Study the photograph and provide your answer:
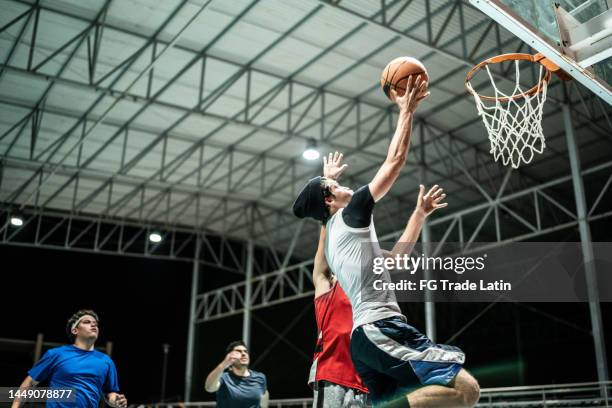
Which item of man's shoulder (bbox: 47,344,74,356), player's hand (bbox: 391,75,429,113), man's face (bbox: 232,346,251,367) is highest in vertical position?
player's hand (bbox: 391,75,429,113)

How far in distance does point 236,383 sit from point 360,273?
15.1 ft

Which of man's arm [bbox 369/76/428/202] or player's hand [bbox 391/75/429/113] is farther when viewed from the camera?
player's hand [bbox 391/75/429/113]

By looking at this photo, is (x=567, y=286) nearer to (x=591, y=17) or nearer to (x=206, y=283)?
(x=591, y=17)

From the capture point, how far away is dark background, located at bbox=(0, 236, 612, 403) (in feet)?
68.4

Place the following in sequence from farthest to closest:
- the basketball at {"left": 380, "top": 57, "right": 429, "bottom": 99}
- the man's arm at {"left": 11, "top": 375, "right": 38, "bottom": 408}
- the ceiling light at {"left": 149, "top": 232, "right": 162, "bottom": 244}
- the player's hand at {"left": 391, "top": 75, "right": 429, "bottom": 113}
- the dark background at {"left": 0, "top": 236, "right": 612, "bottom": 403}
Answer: the ceiling light at {"left": 149, "top": 232, "right": 162, "bottom": 244}
the dark background at {"left": 0, "top": 236, "right": 612, "bottom": 403}
the man's arm at {"left": 11, "top": 375, "right": 38, "bottom": 408}
the basketball at {"left": 380, "top": 57, "right": 429, "bottom": 99}
the player's hand at {"left": 391, "top": 75, "right": 429, "bottom": 113}

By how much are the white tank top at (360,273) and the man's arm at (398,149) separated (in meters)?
0.22

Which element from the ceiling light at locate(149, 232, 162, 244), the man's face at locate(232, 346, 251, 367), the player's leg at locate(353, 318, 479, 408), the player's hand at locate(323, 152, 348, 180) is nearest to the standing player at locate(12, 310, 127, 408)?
the man's face at locate(232, 346, 251, 367)

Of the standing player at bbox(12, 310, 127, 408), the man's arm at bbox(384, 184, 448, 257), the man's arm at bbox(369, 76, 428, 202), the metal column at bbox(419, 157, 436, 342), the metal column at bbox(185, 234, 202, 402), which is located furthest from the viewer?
the metal column at bbox(185, 234, 202, 402)

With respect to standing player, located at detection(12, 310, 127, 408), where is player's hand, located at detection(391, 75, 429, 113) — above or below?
above

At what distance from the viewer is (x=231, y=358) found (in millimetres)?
6859

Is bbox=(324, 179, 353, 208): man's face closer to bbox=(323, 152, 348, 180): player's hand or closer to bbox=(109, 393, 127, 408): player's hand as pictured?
bbox=(323, 152, 348, 180): player's hand

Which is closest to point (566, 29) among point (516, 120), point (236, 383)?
point (516, 120)

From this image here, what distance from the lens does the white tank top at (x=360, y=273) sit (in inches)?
114

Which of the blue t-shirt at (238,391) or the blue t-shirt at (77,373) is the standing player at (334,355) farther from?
the blue t-shirt at (238,391)
